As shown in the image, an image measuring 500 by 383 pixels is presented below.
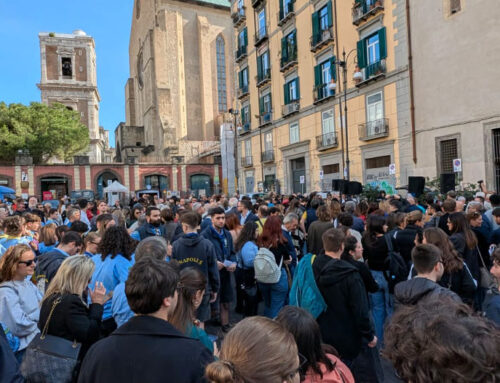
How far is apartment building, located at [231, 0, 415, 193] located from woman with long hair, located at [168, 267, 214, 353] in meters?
15.6

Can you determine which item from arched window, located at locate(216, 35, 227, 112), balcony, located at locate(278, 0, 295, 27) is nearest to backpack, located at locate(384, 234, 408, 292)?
balcony, located at locate(278, 0, 295, 27)

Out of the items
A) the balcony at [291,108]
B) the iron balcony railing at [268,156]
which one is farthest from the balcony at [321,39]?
the iron balcony railing at [268,156]

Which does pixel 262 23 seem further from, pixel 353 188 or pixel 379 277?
pixel 379 277

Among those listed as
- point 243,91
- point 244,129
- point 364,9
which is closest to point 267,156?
point 244,129

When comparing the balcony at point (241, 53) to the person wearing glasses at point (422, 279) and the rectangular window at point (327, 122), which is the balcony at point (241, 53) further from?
the person wearing glasses at point (422, 279)

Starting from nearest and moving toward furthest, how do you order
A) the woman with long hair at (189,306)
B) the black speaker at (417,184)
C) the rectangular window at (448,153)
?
the woman with long hair at (189,306), the black speaker at (417,184), the rectangular window at (448,153)

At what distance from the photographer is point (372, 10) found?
1886cm

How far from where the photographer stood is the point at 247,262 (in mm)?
5527

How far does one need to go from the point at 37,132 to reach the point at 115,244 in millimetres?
45633

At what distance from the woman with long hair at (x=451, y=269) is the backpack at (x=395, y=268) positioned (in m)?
0.71

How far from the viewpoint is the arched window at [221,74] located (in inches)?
2067

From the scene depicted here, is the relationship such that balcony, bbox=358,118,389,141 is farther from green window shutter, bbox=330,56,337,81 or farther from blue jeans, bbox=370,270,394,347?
blue jeans, bbox=370,270,394,347

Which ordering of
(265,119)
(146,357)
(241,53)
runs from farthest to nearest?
(241,53), (265,119), (146,357)

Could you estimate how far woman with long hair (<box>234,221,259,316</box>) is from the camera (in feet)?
18.2
